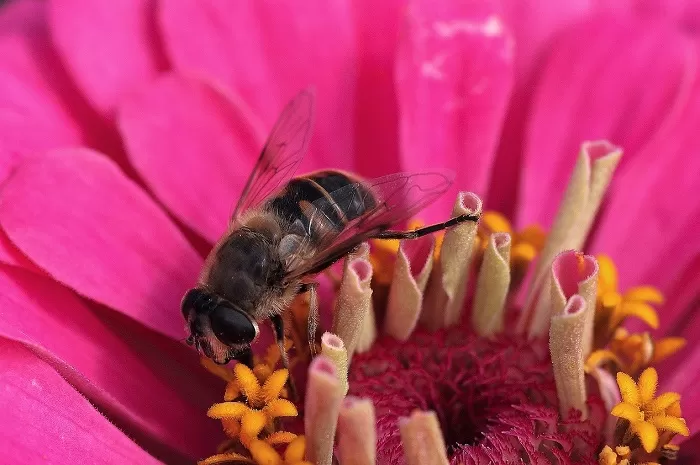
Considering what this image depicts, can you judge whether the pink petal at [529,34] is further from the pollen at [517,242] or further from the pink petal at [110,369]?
the pink petal at [110,369]

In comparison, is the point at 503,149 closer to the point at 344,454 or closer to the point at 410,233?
the point at 410,233

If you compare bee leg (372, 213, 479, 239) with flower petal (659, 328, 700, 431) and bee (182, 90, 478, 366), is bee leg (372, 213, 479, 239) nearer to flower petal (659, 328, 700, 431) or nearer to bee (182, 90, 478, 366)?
bee (182, 90, 478, 366)

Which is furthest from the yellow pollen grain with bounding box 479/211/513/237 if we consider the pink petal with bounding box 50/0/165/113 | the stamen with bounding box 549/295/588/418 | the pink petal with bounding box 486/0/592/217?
the pink petal with bounding box 50/0/165/113

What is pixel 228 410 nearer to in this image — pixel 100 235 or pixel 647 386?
pixel 100 235

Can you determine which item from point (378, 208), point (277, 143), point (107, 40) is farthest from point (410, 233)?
point (107, 40)

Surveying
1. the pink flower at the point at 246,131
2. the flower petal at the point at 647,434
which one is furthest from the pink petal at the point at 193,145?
the flower petal at the point at 647,434

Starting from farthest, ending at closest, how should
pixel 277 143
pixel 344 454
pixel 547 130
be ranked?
pixel 547 130, pixel 277 143, pixel 344 454
